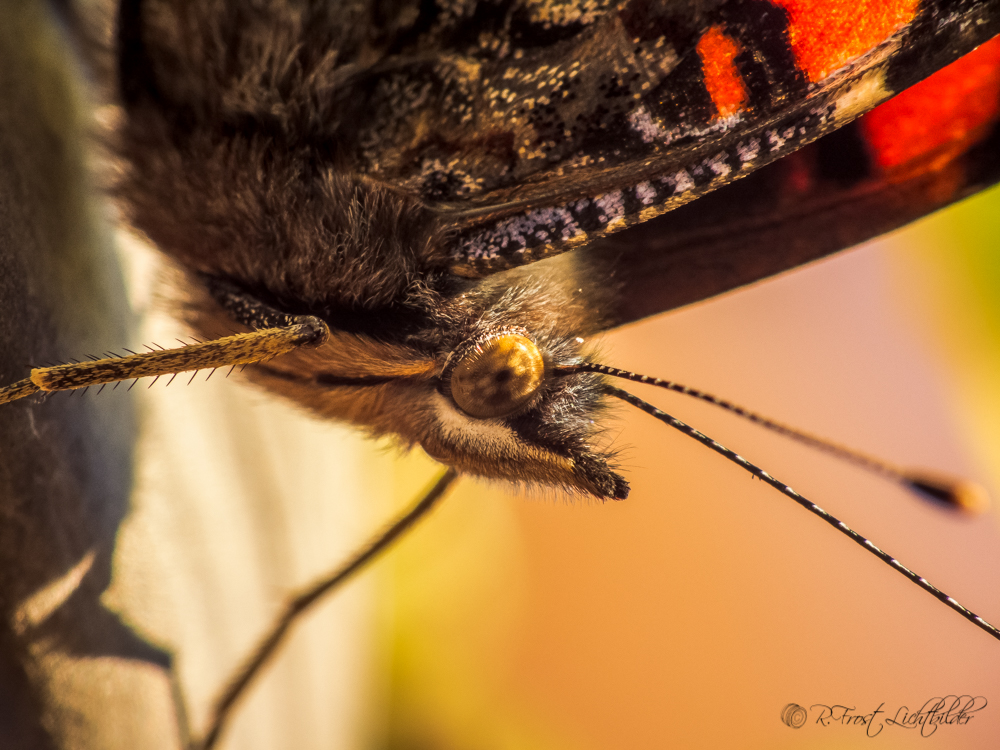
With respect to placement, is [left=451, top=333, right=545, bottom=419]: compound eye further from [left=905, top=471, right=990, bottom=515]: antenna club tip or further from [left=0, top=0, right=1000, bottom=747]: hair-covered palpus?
[left=905, top=471, right=990, bottom=515]: antenna club tip

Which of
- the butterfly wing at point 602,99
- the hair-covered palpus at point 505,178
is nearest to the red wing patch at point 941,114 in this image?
the hair-covered palpus at point 505,178

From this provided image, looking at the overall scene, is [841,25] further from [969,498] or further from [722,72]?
[969,498]

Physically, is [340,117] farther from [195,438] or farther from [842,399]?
[842,399]

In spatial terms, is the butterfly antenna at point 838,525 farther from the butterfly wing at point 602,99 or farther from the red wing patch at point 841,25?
the red wing patch at point 841,25

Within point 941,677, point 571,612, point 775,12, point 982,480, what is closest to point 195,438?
point 571,612

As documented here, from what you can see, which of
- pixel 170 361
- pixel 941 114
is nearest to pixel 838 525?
pixel 941 114

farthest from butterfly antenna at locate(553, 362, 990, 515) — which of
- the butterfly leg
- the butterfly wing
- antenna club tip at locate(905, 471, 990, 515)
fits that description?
the butterfly leg

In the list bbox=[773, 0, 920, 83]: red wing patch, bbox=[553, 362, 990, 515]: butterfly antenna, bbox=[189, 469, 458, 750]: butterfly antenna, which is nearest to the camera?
bbox=[773, 0, 920, 83]: red wing patch
